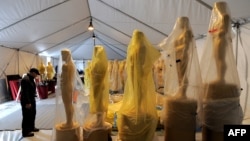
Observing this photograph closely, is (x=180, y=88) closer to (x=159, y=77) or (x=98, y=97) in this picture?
(x=98, y=97)

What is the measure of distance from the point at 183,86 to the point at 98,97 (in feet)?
2.04

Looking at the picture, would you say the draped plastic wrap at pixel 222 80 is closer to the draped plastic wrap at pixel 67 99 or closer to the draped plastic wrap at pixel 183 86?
the draped plastic wrap at pixel 183 86

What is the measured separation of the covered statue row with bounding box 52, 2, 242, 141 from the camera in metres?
1.26

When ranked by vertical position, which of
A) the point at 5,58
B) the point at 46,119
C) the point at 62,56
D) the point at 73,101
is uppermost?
the point at 5,58

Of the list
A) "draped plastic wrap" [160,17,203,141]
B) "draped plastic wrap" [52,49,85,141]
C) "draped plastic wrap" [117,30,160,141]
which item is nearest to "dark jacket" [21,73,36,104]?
"draped plastic wrap" [52,49,85,141]

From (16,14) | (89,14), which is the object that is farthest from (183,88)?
(89,14)

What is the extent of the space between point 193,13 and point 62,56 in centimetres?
257

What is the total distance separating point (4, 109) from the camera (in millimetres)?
5535

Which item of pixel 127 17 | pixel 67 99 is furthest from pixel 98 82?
pixel 127 17

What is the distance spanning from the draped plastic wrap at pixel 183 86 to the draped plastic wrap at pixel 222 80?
10cm

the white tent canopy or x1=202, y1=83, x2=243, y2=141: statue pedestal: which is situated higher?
the white tent canopy

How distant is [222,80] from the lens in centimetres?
125

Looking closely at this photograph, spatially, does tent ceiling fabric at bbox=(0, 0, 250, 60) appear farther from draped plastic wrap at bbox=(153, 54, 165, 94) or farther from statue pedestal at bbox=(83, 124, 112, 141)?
statue pedestal at bbox=(83, 124, 112, 141)

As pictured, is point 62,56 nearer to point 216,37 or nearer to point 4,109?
point 216,37
